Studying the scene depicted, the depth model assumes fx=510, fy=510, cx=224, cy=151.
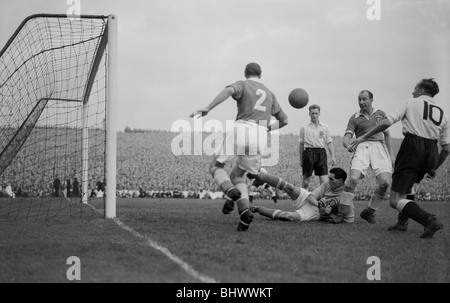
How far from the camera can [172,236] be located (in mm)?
6422

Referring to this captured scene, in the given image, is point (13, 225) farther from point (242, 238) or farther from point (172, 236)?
point (242, 238)

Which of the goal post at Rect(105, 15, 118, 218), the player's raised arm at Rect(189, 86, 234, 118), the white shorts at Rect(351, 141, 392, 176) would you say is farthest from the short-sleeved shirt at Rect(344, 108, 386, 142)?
Answer: the goal post at Rect(105, 15, 118, 218)

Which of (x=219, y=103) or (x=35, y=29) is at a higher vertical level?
(x=35, y=29)

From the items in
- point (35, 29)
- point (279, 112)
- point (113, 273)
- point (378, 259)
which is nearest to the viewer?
point (113, 273)

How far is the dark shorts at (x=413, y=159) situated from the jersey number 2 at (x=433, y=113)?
0.93 ft

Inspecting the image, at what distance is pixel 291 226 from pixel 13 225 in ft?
14.5

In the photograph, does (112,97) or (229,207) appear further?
(112,97)

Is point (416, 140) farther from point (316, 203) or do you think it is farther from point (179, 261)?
point (179, 261)

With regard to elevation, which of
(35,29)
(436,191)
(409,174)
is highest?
(35,29)

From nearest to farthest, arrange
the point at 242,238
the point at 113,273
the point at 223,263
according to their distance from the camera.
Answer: the point at 113,273
the point at 223,263
the point at 242,238

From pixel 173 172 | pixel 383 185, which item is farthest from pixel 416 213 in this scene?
pixel 173 172

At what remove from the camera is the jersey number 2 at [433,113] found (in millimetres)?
6992

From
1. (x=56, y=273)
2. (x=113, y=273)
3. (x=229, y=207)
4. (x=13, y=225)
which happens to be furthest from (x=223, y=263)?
(x=13, y=225)

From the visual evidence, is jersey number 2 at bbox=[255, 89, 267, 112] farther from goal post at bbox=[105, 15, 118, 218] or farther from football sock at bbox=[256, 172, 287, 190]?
goal post at bbox=[105, 15, 118, 218]
